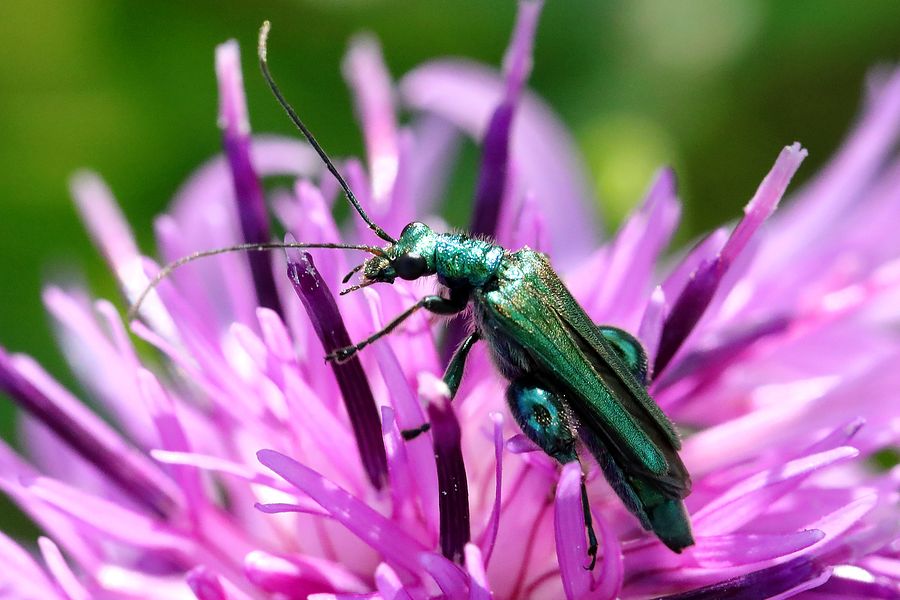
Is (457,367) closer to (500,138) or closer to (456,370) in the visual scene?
(456,370)

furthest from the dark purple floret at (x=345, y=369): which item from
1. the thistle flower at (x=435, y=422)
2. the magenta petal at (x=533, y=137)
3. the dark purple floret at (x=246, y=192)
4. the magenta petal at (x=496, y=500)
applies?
the magenta petal at (x=533, y=137)

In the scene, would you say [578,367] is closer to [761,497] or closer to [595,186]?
[761,497]

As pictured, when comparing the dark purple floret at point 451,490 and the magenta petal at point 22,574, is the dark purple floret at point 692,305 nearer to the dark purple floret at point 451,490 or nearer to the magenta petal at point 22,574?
the dark purple floret at point 451,490

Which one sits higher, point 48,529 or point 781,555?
point 48,529

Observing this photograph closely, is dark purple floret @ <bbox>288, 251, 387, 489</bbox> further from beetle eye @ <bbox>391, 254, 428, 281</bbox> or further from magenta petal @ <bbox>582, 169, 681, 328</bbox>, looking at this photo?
magenta petal @ <bbox>582, 169, 681, 328</bbox>

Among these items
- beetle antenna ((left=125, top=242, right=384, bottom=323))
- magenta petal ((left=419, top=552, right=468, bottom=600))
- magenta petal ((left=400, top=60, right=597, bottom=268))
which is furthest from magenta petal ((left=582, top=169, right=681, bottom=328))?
magenta petal ((left=400, top=60, right=597, bottom=268))

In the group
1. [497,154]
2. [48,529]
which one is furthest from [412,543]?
[497,154]
